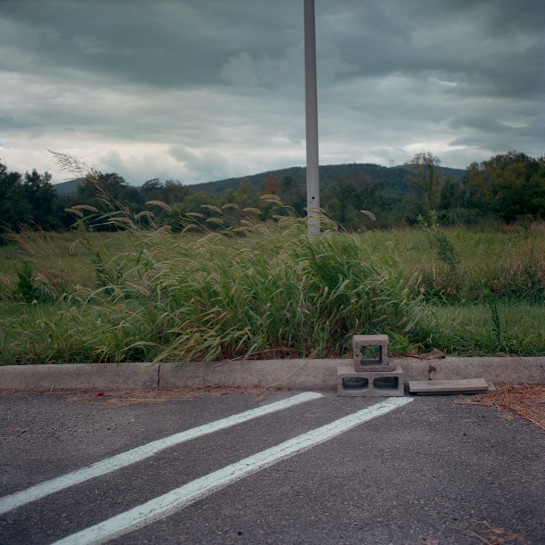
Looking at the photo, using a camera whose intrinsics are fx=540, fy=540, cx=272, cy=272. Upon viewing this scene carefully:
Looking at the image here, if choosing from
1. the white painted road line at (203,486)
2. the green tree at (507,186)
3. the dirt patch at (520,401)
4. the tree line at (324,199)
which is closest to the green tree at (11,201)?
the tree line at (324,199)

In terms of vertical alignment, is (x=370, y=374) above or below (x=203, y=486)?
above

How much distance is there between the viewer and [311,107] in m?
6.48

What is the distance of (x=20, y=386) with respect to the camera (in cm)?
466

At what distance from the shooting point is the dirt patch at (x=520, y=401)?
146 inches

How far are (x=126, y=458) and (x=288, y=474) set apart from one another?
996 millimetres

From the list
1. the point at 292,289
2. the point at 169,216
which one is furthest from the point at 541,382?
the point at 169,216

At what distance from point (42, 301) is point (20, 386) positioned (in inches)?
143

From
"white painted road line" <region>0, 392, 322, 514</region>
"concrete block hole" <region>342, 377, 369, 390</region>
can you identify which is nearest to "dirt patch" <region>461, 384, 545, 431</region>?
"concrete block hole" <region>342, 377, 369, 390</region>

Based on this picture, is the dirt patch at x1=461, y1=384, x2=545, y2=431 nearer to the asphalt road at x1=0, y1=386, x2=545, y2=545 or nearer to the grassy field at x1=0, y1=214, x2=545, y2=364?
the asphalt road at x1=0, y1=386, x2=545, y2=545

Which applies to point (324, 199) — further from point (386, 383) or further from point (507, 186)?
point (386, 383)

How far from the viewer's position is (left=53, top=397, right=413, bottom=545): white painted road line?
2.42m

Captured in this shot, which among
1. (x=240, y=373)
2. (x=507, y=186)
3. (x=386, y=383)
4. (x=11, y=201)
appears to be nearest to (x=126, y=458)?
(x=240, y=373)

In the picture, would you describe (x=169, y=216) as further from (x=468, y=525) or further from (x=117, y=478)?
(x=468, y=525)

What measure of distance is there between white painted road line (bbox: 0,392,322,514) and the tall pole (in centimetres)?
307
